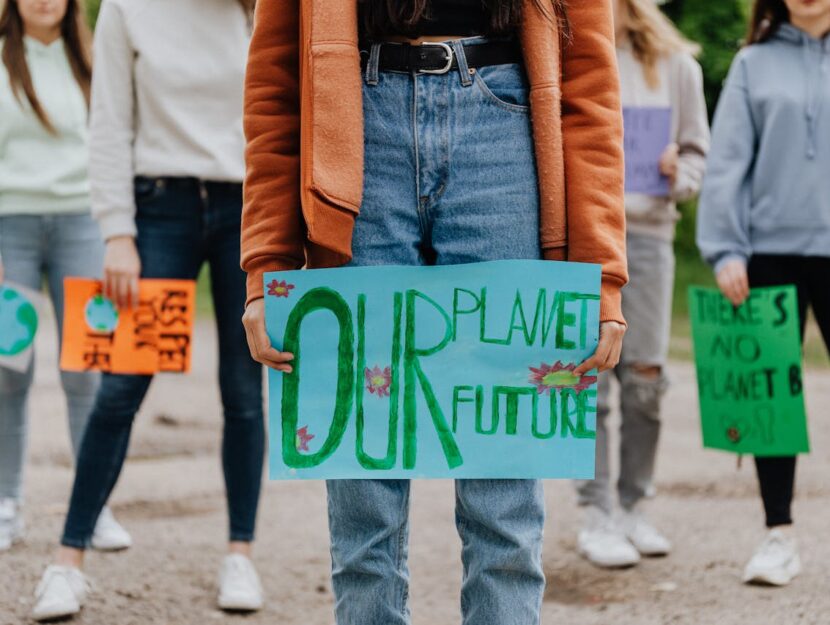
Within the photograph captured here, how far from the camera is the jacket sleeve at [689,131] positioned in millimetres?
4734

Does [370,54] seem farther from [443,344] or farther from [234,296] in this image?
[234,296]

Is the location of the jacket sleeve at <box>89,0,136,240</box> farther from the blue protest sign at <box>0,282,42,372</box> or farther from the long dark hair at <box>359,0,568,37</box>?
the long dark hair at <box>359,0,568,37</box>

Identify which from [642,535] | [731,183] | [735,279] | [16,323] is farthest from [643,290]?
[16,323]

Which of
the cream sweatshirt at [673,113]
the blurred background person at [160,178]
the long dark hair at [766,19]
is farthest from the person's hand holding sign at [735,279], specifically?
the blurred background person at [160,178]

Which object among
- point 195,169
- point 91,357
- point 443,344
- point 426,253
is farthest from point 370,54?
point 91,357

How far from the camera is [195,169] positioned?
12.6 ft

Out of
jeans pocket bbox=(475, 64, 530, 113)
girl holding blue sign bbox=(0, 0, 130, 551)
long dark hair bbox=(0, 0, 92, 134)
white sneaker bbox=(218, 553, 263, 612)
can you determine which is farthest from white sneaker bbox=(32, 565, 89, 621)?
jeans pocket bbox=(475, 64, 530, 113)

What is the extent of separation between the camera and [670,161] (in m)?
4.69

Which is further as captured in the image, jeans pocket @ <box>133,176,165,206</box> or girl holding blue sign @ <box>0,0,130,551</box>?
girl holding blue sign @ <box>0,0,130,551</box>

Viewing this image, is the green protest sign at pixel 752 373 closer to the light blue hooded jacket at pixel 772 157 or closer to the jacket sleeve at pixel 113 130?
the light blue hooded jacket at pixel 772 157

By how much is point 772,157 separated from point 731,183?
0.16 meters

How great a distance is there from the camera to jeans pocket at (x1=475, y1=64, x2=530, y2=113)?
7.86 ft

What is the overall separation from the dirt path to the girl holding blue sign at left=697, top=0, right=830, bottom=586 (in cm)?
34

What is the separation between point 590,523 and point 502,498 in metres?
2.39
